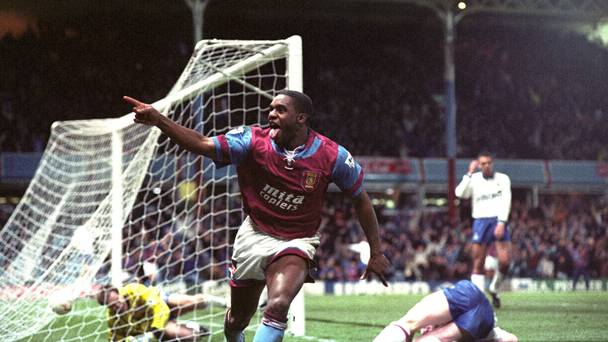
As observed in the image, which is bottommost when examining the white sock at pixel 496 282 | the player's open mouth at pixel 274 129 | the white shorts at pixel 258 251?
the white sock at pixel 496 282

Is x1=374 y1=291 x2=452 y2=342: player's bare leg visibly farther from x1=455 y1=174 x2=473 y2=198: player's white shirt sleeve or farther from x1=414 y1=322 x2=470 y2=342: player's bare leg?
x1=455 y1=174 x2=473 y2=198: player's white shirt sleeve

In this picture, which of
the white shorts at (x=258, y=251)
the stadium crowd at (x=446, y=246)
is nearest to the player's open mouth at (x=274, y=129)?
the white shorts at (x=258, y=251)

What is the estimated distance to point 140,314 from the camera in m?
8.09

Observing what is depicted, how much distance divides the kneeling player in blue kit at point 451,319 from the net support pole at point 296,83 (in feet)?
12.3

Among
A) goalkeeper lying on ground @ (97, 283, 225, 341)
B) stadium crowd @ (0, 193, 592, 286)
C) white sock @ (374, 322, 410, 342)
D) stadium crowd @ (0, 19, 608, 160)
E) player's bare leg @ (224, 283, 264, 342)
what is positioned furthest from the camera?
stadium crowd @ (0, 19, 608, 160)

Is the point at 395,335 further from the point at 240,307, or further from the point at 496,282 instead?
the point at 496,282

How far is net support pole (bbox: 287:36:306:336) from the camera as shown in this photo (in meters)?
9.50

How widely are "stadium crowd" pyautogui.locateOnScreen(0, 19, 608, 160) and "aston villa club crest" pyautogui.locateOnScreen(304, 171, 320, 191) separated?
22.0m

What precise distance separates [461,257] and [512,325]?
45.0 ft

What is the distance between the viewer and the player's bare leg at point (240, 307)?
6.44m

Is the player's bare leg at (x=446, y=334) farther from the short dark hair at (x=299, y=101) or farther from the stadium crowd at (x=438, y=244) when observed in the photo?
the stadium crowd at (x=438, y=244)

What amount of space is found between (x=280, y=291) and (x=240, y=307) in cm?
74

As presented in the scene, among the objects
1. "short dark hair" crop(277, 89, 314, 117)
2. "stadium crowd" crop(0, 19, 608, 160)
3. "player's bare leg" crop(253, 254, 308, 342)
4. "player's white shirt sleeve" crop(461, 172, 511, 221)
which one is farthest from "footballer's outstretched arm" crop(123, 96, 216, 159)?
"stadium crowd" crop(0, 19, 608, 160)

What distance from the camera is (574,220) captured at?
2897 centimetres
